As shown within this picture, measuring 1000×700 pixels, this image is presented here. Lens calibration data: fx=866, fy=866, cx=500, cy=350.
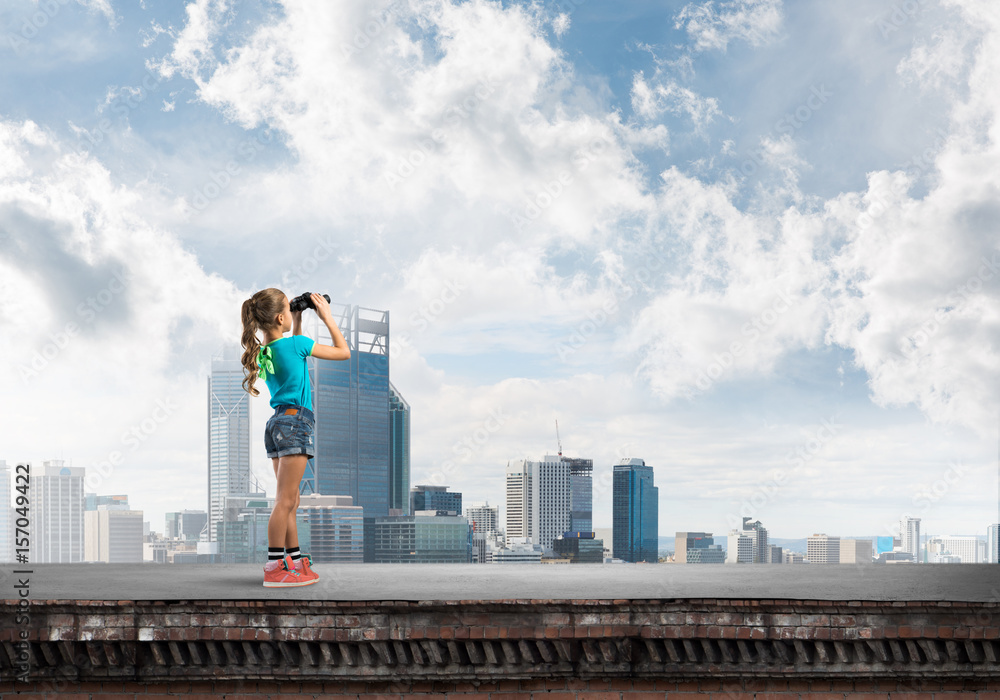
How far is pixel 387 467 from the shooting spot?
198875mm

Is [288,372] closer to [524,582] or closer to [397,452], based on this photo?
[524,582]

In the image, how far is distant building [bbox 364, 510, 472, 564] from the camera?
7599cm

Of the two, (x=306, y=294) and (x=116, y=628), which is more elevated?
(x=306, y=294)

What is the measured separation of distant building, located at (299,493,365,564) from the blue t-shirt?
382 ft

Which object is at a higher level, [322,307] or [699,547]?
[322,307]

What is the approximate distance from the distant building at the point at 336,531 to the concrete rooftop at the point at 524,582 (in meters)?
114

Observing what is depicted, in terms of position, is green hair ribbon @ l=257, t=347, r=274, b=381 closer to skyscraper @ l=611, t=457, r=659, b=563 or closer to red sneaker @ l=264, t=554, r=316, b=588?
red sneaker @ l=264, t=554, r=316, b=588

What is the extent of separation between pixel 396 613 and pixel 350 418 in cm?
18110

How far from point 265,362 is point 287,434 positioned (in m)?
0.68

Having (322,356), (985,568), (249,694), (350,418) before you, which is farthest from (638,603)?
(350,418)

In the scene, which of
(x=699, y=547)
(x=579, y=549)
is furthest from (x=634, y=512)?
(x=579, y=549)

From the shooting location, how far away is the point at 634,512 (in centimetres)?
15925

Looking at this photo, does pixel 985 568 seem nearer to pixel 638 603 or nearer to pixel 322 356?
pixel 638 603

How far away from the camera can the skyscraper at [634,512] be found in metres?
155
